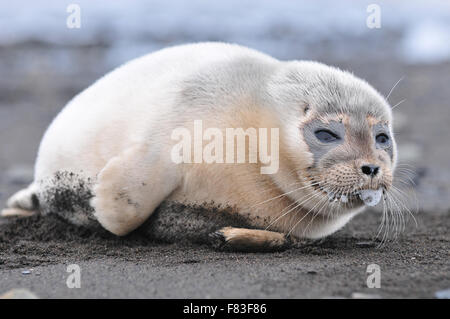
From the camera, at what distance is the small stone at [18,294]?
A: 3.94 metres

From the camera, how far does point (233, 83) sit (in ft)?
17.7

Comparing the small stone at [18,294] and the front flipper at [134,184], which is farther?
the front flipper at [134,184]

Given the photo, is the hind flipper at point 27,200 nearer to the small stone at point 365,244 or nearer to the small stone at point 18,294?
the small stone at point 18,294

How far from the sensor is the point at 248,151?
5.14 m

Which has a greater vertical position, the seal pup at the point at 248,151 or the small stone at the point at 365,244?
the seal pup at the point at 248,151

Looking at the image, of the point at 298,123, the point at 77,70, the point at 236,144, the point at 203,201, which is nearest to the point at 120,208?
the point at 203,201

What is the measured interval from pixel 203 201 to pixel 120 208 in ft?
2.05

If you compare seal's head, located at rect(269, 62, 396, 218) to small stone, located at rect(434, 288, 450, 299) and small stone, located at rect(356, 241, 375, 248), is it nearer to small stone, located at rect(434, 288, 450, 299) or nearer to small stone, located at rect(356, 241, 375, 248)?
small stone, located at rect(356, 241, 375, 248)

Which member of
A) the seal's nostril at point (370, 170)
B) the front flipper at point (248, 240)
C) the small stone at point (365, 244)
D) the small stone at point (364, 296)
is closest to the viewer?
the small stone at point (364, 296)

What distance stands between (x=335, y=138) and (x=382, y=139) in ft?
1.32

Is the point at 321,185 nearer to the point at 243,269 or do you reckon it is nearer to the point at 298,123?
the point at 298,123

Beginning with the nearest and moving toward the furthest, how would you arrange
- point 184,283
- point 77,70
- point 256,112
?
point 184,283, point 256,112, point 77,70

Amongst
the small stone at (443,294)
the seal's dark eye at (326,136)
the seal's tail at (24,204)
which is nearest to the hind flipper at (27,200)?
the seal's tail at (24,204)

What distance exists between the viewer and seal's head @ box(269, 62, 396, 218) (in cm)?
475
